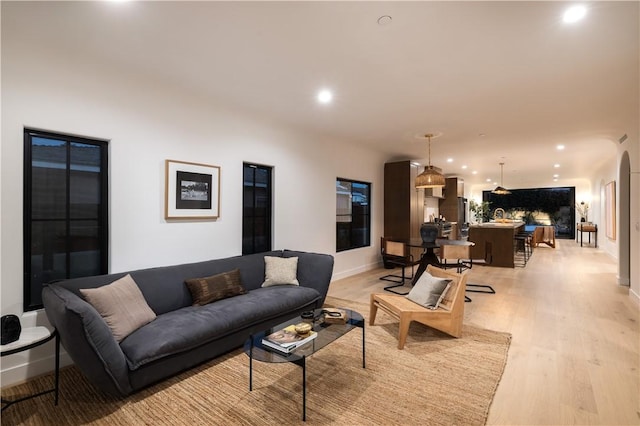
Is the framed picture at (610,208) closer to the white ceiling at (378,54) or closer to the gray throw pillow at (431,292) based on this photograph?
the white ceiling at (378,54)

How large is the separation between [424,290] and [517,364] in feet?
3.21

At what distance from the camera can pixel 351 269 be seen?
6172mm

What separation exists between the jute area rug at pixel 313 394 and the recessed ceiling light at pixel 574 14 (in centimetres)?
267

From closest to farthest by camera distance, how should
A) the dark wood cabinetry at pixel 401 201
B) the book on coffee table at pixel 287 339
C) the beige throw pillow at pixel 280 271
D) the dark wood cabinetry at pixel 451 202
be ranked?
the book on coffee table at pixel 287 339, the beige throw pillow at pixel 280 271, the dark wood cabinetry at pixel 401 201, the dark wood cabinetry at pixel 451 202

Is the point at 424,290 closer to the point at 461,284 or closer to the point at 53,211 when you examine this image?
the point at 461,284

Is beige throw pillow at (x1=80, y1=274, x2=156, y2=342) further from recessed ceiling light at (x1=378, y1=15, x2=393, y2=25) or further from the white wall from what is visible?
recessed ceiling light at (x1=378, y1=15, x2=393, y2=25)

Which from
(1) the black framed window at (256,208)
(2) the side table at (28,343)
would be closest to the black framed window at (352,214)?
(1) the black framed window at (256,208)

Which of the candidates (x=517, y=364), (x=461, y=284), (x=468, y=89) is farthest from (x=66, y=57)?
(x=517, y=364)

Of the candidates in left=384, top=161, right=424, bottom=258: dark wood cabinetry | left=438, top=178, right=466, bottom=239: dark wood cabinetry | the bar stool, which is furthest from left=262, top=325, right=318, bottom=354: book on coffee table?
left=438, top=178, right=466, bottom=239: dark wood cabinetry

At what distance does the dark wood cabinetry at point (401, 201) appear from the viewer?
687 cm

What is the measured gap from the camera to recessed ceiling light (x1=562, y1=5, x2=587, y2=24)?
203 centimetres

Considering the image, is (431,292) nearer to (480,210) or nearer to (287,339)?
(287,339)

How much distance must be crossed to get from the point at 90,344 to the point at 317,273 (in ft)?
7.81

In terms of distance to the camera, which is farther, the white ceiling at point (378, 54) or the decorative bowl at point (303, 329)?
the decorative bowl at point (303, 329)
